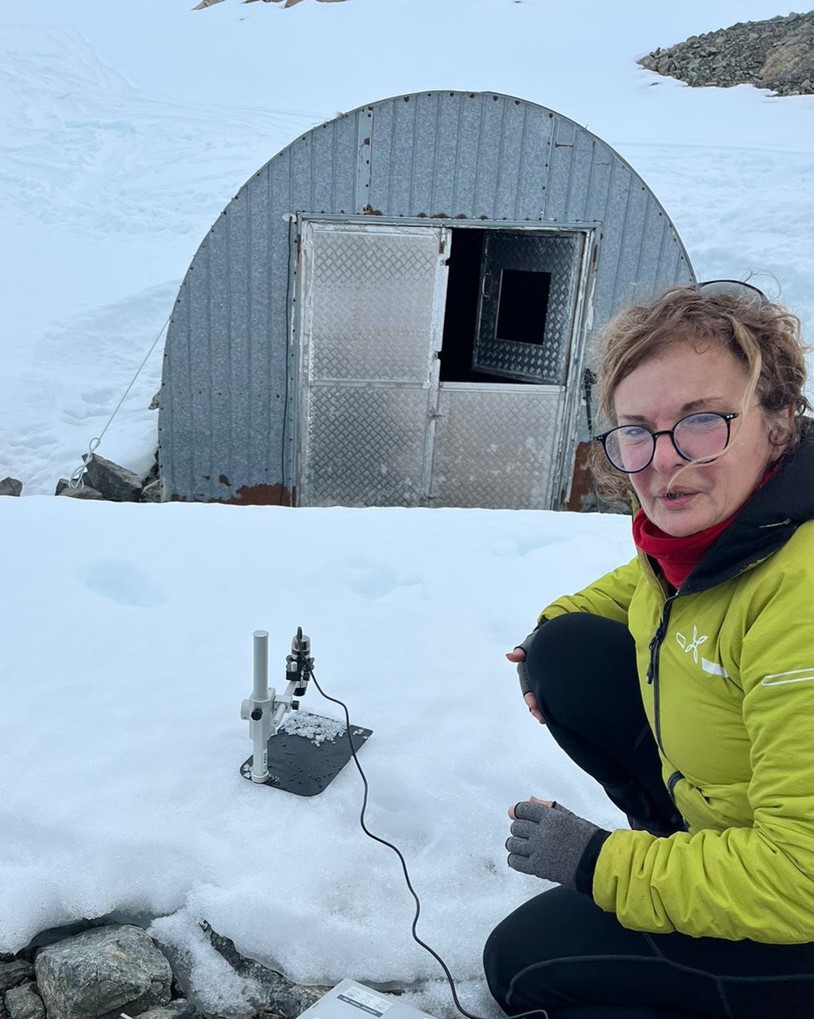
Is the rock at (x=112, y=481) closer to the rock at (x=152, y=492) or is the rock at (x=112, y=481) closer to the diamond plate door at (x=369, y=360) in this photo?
the rock at (x=152, y=492)

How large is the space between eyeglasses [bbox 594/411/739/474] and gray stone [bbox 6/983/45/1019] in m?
1.81

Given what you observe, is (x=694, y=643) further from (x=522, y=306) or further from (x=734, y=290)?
(x=522, y=306)

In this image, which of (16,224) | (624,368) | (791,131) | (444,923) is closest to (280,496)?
(444,923)

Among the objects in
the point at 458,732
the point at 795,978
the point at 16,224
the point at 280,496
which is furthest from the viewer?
the point at 16,224

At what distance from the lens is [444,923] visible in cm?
213

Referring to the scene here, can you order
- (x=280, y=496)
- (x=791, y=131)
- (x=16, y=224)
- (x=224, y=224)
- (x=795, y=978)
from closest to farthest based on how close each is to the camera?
(x=795, y=978) < (x=224, y=224) < (x=280, y=496) < (x=16, y=224) < (x=791, y=131)

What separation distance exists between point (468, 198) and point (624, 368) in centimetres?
464

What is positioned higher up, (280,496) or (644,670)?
(644,670)

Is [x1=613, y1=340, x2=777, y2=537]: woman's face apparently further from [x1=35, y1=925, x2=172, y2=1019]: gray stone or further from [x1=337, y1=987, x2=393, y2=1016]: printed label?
[x1=35, y1=925, x2=172, y2=1019]: gray stone

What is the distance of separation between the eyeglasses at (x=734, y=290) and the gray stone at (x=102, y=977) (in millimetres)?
1956

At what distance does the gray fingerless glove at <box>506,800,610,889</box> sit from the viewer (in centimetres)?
155

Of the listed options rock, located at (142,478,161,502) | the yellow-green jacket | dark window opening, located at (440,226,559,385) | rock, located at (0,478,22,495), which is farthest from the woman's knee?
rock, located at (0,478,22,495)

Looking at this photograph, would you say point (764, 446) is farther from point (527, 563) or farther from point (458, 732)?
point (527, 563)

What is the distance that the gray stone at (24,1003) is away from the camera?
190 centimetres
